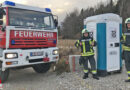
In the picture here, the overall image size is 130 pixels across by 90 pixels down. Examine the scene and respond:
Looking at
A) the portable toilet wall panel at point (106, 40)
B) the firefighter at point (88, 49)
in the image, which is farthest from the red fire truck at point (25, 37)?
the portable toilet wall panel at point (106, 40)

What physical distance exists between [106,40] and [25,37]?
10.1 feet

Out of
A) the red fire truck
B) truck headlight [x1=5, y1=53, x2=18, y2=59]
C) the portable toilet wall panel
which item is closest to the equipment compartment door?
the portable toilet wall panel

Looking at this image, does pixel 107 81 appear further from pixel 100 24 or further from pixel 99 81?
pixel 100 24

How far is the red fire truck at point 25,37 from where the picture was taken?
5023mm

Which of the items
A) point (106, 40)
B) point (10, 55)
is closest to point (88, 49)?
point (106, 40)

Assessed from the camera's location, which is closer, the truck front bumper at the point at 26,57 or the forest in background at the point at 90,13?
the truck front bumper at the point at 26,57

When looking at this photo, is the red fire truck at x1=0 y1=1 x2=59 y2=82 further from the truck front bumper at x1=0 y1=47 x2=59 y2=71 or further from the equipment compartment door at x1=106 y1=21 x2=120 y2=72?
the equipment compartment door at x1=106 y1=21 x2=120 y2=72

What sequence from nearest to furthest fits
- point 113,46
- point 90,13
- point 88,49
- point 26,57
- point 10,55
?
point 10,55
point 26,57
point 88,49
point 113,46
point 90,13

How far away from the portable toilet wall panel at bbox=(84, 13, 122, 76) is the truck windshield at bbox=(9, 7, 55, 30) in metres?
1.85

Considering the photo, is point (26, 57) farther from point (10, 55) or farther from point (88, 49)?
point (88, 49)

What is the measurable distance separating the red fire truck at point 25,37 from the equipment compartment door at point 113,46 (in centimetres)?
220

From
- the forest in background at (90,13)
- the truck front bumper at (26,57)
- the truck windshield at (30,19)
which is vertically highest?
the forest in background at (90,13)

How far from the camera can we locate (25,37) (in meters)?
5.41

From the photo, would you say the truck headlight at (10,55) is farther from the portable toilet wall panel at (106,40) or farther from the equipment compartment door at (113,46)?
the equipment compartment door at (113,46)
